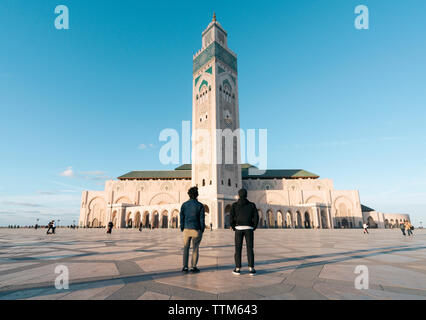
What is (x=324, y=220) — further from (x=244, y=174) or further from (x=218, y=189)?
(x=218, y=189)

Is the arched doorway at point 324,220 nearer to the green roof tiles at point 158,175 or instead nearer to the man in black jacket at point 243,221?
the green roof tiles at point 158,175

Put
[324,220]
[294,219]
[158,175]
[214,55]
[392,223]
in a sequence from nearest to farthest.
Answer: [294,219] → [214,55] → [324,220] → [392,223] → [158,175]

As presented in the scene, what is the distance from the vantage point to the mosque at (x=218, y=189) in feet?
134

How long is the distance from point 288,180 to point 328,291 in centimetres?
5971

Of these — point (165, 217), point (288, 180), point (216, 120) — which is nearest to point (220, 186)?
point (216, 120)

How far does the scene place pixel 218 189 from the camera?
3778cm

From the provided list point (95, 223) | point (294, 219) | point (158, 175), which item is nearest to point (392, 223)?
point (294, 219)

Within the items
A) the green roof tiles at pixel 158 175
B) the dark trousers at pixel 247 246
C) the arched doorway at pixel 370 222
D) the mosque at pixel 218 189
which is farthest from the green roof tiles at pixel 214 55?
the arched doorway at pixel 370 222

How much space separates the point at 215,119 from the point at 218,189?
13612mm

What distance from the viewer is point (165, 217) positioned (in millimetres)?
54281

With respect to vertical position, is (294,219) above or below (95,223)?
above
